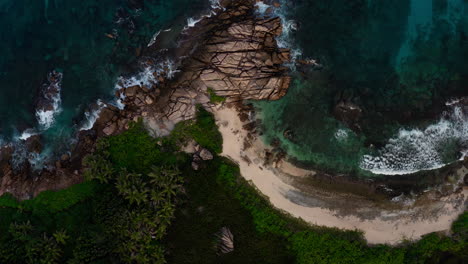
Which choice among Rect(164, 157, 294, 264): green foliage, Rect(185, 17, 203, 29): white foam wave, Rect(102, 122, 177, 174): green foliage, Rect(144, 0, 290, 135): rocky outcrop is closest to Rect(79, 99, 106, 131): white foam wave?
Rect(102, 122, 177, 174): green foliage

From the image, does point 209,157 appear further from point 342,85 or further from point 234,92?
point 342,85

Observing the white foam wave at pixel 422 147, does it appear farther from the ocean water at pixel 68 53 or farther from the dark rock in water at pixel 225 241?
the ocean water at pixel 68 53

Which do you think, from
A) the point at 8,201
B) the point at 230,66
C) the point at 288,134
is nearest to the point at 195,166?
the point at 288,134

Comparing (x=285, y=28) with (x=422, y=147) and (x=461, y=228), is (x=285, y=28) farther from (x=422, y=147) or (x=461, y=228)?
(x=461, y=228)

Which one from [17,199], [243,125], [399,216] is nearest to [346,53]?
[243,125]

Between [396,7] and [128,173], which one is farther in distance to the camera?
[396,7]

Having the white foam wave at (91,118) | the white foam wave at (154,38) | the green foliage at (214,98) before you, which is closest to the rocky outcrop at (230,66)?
the green foliage at (214,98)
